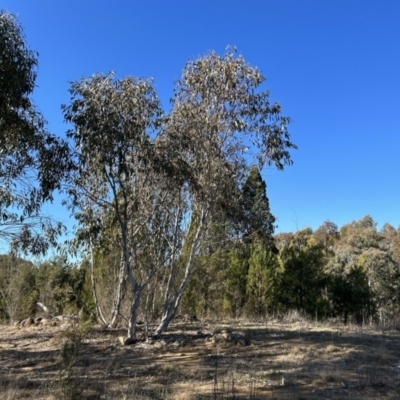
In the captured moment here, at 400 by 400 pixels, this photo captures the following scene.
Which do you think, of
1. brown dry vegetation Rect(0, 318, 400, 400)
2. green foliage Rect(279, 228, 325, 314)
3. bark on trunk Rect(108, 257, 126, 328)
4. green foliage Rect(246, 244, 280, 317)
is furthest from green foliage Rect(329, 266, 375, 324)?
bark on trunk Rect(108, 257, 126, 328)

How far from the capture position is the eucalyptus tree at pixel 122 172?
908cm

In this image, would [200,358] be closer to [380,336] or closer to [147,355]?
[147,355]

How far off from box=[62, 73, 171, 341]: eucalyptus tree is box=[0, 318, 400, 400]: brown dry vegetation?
62.2 inches

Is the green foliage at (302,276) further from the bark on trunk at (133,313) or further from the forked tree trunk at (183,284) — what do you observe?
the bark on trunk at (133,313)

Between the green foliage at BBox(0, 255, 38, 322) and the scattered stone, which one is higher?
the green foliage at BBox(0, 255, 38, 322)

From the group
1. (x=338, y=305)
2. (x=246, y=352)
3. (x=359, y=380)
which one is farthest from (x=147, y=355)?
(x=338, y=305)

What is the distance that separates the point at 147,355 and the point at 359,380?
405 cm

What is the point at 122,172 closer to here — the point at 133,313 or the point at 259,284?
the point at 133,313

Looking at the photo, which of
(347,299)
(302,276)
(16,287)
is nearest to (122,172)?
(16,287)

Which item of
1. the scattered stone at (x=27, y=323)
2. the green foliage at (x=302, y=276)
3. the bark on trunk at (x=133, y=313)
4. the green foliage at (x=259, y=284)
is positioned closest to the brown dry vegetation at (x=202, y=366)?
the bark on trunk at (x=133, y=313)

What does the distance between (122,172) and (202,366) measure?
436 cm

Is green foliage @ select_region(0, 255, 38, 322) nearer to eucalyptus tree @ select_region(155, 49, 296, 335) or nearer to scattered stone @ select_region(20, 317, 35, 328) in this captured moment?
scattered stone @ select_region(20, 317, 35, 328)

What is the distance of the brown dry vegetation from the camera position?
19.0 feet

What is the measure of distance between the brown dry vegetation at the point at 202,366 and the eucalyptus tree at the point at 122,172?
62.2 inches
